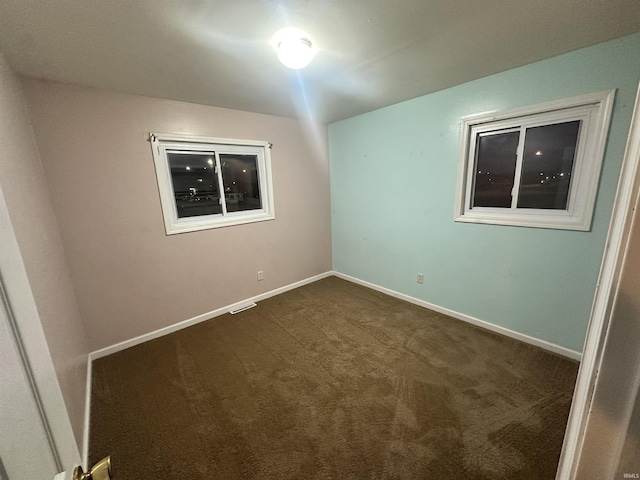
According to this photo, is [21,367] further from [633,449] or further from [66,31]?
[66,31]

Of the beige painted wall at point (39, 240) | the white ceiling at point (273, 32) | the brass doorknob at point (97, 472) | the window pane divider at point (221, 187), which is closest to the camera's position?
the brass doorknob at point (97, 472)

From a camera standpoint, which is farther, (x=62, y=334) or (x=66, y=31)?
(x=62, y=334)

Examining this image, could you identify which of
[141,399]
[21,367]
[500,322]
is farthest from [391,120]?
[141,399]

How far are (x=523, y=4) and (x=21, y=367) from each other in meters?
2.30

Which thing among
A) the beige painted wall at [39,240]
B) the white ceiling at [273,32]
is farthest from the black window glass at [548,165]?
the beige painted wall at [39,240]

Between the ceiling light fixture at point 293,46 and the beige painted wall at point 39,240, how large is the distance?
1.48 m

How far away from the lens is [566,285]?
76.8 inches

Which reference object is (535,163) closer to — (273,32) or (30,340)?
(273,32)

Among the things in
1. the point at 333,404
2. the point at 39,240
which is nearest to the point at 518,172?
the point at 333,404

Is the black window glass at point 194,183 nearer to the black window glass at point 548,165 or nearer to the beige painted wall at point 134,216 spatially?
the beige painted wall at point 134,216

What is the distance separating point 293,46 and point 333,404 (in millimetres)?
2328

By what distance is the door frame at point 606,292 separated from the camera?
0.38 meters

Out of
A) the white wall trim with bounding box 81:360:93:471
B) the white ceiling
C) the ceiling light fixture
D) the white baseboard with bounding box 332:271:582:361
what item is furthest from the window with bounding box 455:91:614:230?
the white wall trim with bounding box 81:360:93:471

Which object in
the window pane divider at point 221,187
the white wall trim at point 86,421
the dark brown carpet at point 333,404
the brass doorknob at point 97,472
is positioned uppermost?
the window pane divider at point 221,187
